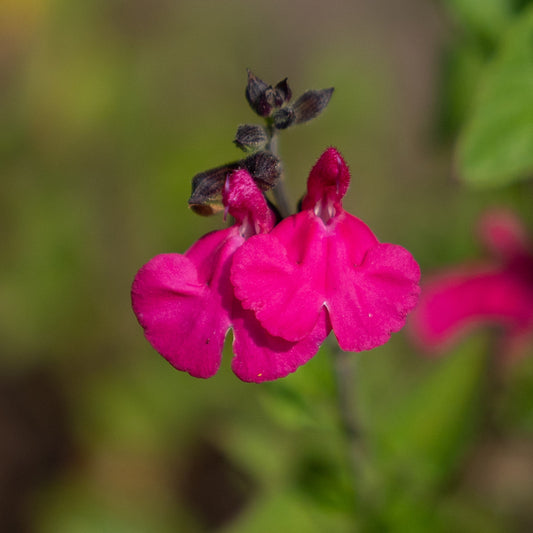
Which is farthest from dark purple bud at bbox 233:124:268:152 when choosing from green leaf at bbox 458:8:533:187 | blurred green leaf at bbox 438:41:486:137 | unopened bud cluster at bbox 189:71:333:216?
blurred green leaf at bbox 438:41:486:137

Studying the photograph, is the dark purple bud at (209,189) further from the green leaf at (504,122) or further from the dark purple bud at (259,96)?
the green leaf at (504,122)

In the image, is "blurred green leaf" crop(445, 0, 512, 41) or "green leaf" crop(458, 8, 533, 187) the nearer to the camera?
"green leaf" crop(458, 8, 533, 187)

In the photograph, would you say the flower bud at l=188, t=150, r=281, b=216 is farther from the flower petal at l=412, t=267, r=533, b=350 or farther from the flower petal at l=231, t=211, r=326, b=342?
the flower petal at l=412, t=267, r=533, b=350

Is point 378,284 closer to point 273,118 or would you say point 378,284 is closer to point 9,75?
point 273,118

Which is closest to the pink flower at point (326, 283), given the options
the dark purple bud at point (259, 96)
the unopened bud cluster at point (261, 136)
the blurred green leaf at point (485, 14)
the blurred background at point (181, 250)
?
the unopened bud cluster at point (261, 136)

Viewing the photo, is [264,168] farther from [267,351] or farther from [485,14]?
[485,14]

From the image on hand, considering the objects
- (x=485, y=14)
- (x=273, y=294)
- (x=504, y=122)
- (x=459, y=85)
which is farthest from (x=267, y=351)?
(x=459, y=85)

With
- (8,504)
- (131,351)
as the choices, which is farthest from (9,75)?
(8,504)
